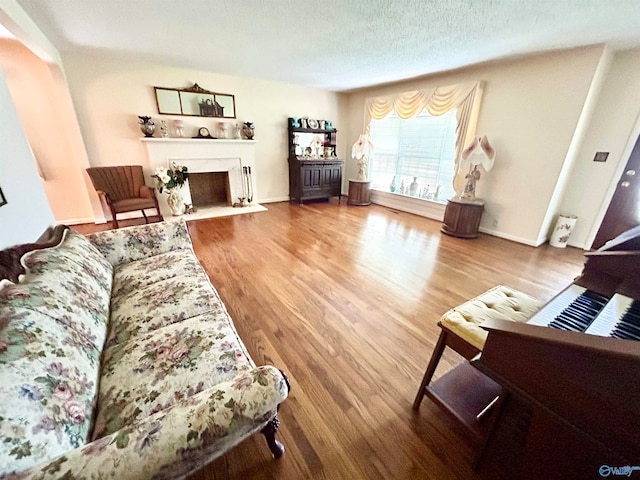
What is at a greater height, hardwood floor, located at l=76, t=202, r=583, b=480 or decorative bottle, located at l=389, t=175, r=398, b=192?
decorative bottle, located at l=389, t=175, r=398, b=192

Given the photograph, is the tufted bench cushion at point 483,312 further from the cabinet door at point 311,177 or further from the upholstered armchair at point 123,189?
the cabinet door at point 311,177

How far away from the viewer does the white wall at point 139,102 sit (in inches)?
141

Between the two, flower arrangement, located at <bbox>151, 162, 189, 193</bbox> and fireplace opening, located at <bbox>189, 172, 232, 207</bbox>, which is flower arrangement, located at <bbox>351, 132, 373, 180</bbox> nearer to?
fireplace opening, located at <bbox>189, 172, 232, 207</bbox>

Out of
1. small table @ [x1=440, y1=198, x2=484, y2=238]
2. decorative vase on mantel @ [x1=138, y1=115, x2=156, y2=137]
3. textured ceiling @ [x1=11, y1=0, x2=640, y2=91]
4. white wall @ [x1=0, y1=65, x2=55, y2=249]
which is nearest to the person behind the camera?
white wall @ [x1=0, y1=65, x2=55, y2=249]

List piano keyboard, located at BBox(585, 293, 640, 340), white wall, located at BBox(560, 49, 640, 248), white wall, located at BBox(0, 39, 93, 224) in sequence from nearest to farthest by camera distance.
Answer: piano keyboard, located at BBox(585, 293, 640, 340) < white wall, located at BBox(560, 49, 640, 248) < white wall, located at BBox(0, 39, 93, 224)

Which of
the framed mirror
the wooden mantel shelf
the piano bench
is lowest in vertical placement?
the piano bench

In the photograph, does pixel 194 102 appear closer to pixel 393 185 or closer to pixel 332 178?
pixel 332 178

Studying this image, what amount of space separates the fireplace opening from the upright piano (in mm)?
4907

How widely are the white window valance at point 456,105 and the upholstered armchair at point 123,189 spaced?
14.2ft

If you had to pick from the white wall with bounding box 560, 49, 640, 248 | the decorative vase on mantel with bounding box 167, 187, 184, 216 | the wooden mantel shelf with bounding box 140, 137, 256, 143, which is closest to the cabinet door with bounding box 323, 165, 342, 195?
the wooden mantel shelf with bounding box 140, 137, 256, 143

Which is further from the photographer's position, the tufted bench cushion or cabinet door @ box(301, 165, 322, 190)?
cabinet door @ box(301, 165, 322, 190)

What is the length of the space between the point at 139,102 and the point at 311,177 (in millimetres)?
3023

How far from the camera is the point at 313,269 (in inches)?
107

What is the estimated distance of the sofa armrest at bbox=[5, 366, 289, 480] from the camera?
1.83ft
